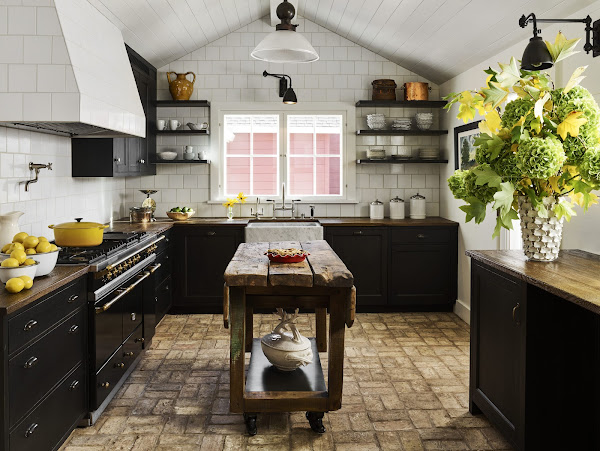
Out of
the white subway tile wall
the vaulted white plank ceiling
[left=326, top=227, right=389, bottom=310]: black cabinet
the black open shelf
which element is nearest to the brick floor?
[left=326, top=227, right=389, bottom=310]: black cabinet

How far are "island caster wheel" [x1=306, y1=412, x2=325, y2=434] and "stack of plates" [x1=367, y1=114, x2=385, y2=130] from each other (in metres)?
4.25

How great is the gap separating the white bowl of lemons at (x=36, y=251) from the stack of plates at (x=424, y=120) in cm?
484

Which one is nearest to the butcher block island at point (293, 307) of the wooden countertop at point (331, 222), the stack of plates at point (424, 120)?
the wooden countertop at point (331, 222)

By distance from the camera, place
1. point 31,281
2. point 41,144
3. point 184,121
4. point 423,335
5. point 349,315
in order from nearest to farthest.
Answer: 1. point 31,281
2. point 349,315
3. point 41,144
4. point 423,335
5. point 184,121

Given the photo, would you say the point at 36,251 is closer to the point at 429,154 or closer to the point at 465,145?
the point at 465,145

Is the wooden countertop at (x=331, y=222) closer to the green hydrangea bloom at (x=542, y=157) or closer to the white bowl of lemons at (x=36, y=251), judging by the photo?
the white bowl of lemons at (x=36, y=251)

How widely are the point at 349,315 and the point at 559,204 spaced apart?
4.36 feet

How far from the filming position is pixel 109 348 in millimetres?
3855

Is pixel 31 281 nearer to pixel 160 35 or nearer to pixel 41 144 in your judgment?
pixel 41 144

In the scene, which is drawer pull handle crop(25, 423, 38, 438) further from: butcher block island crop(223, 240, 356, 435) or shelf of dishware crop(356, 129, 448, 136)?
shelf of dishware crop(356, 129, 448, 136)

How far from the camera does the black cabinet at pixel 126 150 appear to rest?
5270 millimetres

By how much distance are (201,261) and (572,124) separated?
14.7 feet

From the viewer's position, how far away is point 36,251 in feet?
10.4

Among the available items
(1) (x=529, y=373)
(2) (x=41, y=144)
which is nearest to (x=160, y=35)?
(2) (x=41, y=144)
